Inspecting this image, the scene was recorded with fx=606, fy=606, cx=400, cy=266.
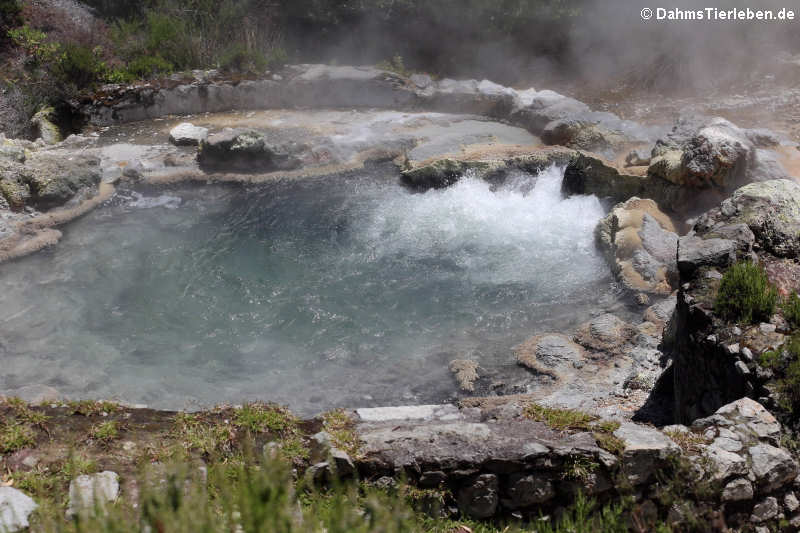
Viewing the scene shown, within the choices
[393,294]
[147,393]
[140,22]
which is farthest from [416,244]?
[140,22]

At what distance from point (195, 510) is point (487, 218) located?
911 cm

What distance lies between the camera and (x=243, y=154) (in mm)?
12445

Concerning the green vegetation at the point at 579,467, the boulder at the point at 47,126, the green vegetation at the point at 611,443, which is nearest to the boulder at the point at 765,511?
the green vegetation at the point at 611,443

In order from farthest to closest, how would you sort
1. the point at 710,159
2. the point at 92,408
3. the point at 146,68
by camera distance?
the point at 146,68 → the point at 710,159 → the point at 92,408

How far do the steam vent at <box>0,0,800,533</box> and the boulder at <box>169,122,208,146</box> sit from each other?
0.43 feet

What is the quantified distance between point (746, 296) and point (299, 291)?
226 inches

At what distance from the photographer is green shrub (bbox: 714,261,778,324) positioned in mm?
5066

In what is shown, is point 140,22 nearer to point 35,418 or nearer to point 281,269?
point 281,269

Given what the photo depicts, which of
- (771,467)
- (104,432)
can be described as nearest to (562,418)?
(771,467)

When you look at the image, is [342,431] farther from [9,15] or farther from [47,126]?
[9,15]

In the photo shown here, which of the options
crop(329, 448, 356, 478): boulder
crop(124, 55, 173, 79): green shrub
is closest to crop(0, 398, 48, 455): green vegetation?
crop(329, 448, 356, 478): boulder

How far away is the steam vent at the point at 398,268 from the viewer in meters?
3.85

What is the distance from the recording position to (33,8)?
1736cm

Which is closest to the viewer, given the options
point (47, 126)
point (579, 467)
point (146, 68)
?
point (579, 467)
